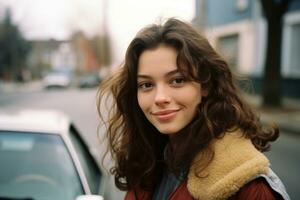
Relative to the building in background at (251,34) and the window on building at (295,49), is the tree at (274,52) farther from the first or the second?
the window on building at (295,49)

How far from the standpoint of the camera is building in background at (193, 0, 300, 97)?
20898 mm

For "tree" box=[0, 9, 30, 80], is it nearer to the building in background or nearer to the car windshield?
the building in background

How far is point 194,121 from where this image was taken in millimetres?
1692

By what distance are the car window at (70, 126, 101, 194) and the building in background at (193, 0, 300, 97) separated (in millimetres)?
13579

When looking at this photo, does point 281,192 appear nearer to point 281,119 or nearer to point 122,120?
point 122,120

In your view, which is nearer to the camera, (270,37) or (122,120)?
(122,120)

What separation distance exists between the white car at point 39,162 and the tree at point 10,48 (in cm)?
4536

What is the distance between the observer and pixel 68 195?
3.02m


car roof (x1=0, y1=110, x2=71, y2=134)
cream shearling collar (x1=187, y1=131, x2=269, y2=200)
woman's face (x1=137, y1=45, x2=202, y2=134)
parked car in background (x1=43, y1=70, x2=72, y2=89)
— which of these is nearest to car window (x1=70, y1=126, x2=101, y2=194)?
car roof (x1=0, y1=110, x2=71, y2=134)

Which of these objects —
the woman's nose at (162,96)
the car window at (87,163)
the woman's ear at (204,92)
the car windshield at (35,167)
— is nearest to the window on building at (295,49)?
the car window at (87,163)

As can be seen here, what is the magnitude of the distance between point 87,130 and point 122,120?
10606 millimetres

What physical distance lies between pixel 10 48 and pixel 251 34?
94.8 feet

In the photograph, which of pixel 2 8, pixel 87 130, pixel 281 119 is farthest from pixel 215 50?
pixel 2 8

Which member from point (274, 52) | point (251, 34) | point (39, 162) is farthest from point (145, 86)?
point (251, 34)
